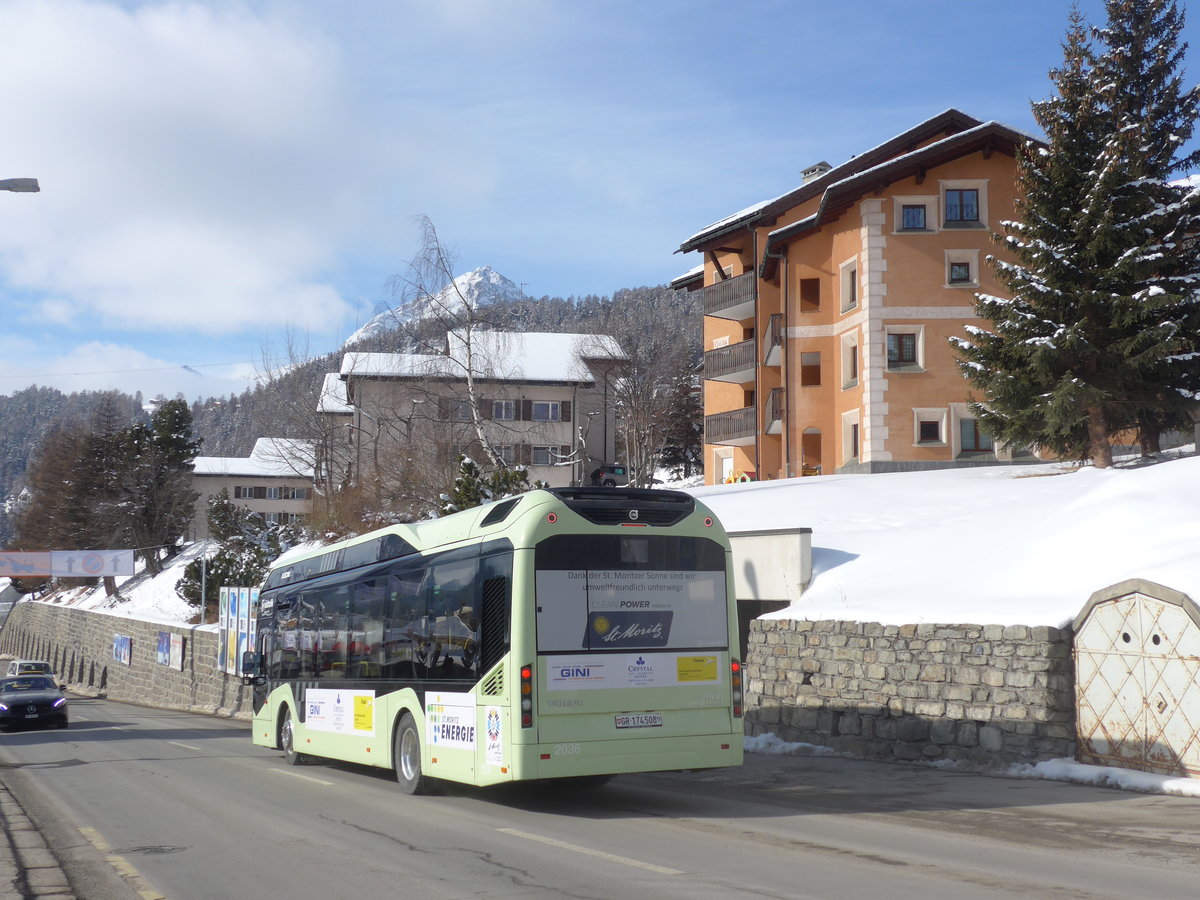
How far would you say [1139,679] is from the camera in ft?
39.9

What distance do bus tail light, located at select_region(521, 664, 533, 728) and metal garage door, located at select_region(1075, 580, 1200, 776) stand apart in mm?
6620

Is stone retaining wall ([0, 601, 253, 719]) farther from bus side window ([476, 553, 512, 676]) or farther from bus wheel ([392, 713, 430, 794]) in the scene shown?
bus side window ([476, 553, 512, 676])

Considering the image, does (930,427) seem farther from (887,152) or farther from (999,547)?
(999,547)

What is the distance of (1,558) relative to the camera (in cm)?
6188

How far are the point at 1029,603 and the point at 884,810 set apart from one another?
4.53m

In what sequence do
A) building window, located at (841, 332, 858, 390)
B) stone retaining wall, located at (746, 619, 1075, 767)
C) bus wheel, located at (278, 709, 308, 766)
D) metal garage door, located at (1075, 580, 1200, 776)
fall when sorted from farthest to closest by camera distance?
building window, located at (841, 332, 858, 390)
bus wheel, located at (278, 709, 308, 766)
stone retaining wall, located at (746, 619, 1075, 767)
metal garage door, located at (1075, 580, 1200, 776)

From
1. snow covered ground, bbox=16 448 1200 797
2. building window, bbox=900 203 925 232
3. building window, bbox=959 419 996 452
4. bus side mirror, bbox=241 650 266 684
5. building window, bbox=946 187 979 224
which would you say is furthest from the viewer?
building window, bbox=946 187 979 224

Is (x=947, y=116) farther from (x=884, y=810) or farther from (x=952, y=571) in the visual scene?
(x=884, y=810)

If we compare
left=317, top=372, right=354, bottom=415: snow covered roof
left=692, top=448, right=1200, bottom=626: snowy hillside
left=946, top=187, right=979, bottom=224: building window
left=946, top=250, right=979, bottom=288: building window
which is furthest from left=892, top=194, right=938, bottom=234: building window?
left=317, top=372, right=354, bottom=415: snow covered roof

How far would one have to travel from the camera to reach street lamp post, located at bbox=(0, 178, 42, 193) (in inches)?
565

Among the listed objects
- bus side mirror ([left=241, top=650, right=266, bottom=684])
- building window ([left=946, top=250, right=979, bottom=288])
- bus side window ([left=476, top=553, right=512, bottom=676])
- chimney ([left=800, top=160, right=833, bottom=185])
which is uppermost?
chimney ([left=800, top=160, right=833, bottom=185])

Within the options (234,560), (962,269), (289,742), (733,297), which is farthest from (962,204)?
(234,560)

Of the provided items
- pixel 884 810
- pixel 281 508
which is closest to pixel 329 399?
pixel 281 508

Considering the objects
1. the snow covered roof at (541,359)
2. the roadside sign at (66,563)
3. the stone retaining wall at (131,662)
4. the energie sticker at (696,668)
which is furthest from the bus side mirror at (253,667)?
the roadside sign at (66,563)
